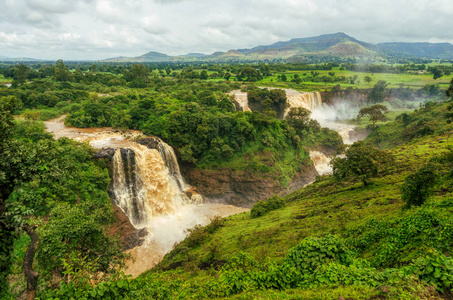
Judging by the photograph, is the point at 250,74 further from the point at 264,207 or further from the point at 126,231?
the point at 126,231

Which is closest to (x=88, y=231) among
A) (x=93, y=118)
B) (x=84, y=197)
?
(x=84, y=197)

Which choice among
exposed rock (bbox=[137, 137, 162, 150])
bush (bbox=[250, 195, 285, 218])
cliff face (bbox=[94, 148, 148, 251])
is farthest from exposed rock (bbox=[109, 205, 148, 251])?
bush (bbox=[250, 195, 285, 218])


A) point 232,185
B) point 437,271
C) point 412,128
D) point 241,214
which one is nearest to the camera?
point 437,271

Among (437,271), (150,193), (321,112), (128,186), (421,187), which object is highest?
(437,271)

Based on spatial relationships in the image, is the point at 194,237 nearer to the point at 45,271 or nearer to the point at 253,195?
the point at 45,271

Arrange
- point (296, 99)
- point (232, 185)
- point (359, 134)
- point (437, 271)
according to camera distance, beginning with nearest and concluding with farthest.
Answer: point (437, 271)
point (232, 185)
point (359, 134)
point (296, 99)

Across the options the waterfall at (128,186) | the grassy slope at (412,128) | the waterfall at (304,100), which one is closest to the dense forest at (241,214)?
the grassy slope at (412,128)

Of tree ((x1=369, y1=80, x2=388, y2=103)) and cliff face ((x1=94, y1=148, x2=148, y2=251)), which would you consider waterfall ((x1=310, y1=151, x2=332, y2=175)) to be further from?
tree ((x1=369, y1=80, x2=388, y2=103))

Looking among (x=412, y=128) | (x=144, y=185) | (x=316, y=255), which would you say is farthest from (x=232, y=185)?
(x=412, y=128)
